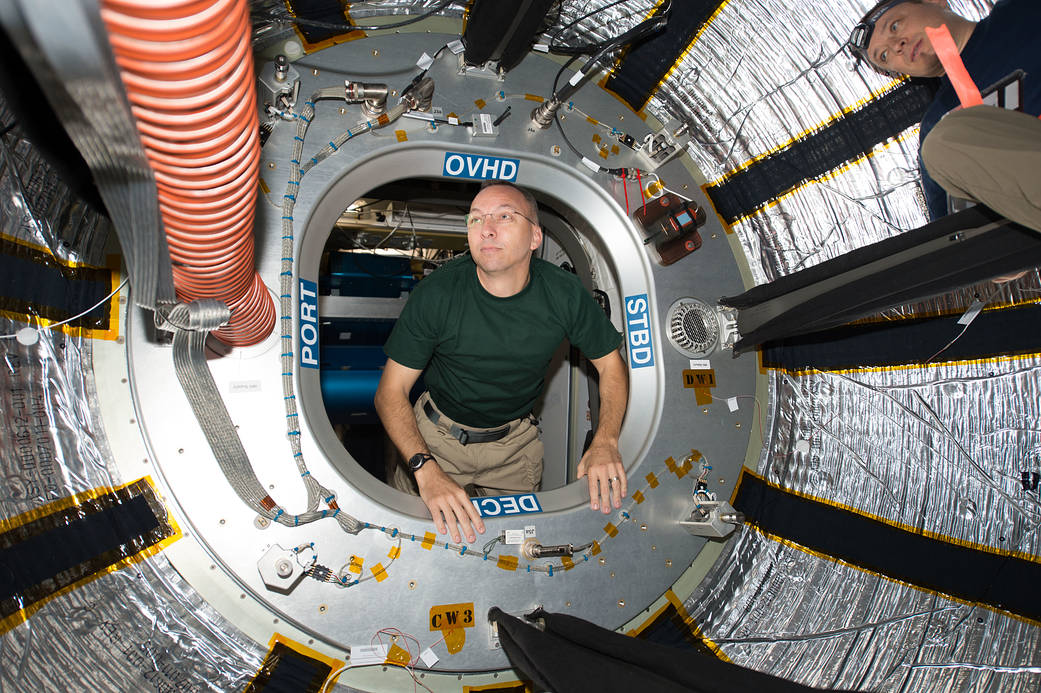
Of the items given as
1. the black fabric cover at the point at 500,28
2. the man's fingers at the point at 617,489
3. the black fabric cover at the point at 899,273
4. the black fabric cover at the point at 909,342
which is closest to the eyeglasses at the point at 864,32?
the black fabric cover at the point at 899,273

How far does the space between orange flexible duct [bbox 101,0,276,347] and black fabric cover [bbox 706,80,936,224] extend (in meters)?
1.93

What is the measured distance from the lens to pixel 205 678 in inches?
66.7

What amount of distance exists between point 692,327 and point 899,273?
30.1 inches

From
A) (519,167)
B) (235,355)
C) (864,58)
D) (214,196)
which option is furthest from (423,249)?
(214,196)

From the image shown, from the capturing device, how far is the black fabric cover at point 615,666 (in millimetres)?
1532

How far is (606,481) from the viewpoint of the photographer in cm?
218

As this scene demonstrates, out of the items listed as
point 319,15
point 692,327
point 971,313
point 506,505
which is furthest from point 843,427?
point 319,15

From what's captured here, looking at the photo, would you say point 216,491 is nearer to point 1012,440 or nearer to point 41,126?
point 41,126

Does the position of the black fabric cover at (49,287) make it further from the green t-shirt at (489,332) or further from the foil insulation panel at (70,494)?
the green t-shirt at (489,332)

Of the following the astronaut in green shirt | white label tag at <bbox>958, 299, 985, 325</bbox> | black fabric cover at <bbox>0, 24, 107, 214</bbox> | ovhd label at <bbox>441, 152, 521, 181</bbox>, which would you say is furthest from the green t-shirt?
white label tag at <bbox>958, 299, 985, 325</bbox>

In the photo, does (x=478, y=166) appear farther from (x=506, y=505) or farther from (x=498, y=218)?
(x=506, y=505)

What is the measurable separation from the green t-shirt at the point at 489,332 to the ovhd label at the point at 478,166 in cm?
37

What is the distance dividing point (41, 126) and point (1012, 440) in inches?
121

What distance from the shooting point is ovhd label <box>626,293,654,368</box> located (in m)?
2.50
